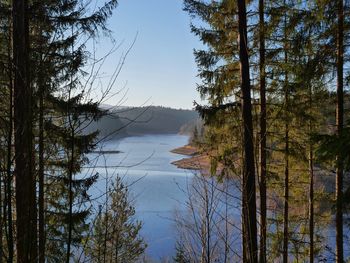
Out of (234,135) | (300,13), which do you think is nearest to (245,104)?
(300,13)

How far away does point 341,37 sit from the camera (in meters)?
5.65

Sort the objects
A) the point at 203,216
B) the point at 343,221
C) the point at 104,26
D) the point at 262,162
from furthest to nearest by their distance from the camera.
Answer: the point at 262,162, the point at 343,221, the point at 104,26, the point at 203,216

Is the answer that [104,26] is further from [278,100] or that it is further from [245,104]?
[278,100]

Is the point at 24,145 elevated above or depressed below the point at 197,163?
above

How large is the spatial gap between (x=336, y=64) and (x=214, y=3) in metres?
2.25

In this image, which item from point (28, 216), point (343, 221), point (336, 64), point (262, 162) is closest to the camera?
point (28, 216)

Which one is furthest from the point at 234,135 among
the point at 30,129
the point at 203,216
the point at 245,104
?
the point at 30,129

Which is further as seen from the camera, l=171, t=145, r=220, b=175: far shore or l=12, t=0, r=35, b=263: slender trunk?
l=171, t=145, r=220, b=175: far shore

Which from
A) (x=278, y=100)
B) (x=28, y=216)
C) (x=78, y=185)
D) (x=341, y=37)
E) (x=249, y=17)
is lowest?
(x=78, y=185)

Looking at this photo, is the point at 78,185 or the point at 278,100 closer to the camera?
the point at 78,185

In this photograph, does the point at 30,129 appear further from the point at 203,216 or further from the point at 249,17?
the point at 249,17

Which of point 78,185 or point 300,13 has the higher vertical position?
point 300,13

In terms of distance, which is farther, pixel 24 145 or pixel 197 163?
pixel 197 163

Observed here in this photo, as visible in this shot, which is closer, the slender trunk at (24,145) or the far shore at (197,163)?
the slender trunk at (24,145)
